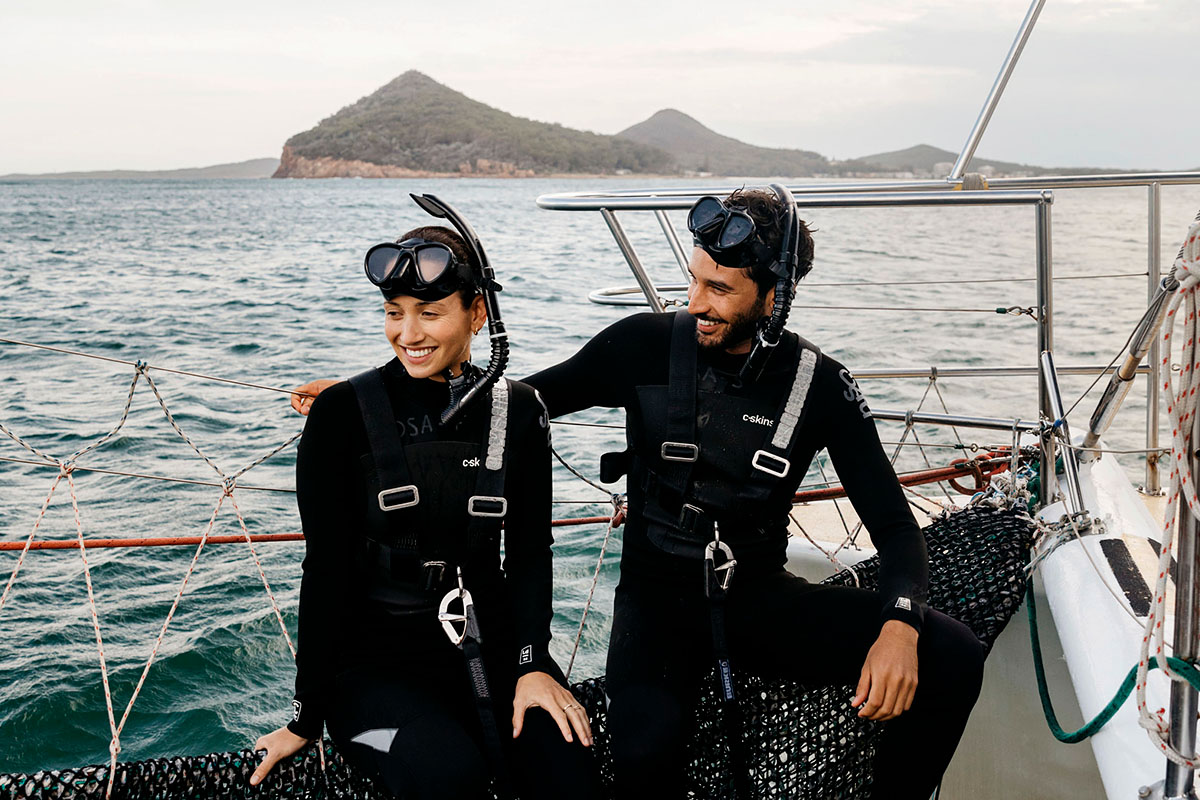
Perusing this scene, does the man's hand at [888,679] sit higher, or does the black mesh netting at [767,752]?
the man's hand at [888,679]

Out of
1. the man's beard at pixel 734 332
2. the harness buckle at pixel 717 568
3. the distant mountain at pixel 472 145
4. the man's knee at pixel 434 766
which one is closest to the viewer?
the man's knee at pixel 434 766

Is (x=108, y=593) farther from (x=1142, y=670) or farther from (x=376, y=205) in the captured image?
(x=376, y=205)

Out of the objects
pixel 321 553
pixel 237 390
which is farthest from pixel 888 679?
pixel 237 390

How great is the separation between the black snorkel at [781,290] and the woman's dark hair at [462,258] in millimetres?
585

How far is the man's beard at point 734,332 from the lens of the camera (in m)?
2.06

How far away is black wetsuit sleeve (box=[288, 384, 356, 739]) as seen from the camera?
1.76 m

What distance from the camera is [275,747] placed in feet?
5.70

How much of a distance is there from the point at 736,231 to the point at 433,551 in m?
0.87

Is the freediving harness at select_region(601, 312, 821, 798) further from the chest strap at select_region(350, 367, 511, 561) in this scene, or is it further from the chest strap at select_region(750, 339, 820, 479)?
the chest strap at select_region(350, 367, 511, 561)

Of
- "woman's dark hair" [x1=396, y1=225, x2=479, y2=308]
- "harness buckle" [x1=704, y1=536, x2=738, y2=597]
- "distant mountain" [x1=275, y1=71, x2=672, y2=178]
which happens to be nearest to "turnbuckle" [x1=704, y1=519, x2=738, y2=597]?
"harness buckle" [x1=704, y1=536, x2=738, y2=597]

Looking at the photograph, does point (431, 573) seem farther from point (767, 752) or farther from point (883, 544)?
point (883, 544)

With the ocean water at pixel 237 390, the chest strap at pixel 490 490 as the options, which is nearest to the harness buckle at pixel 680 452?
the ocean water at pixel 237 390

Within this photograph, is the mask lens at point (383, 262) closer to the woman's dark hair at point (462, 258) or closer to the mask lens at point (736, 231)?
the woman's dark hair at point (462, 258)

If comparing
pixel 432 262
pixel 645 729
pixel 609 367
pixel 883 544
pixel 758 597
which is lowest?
pixel 645 729
